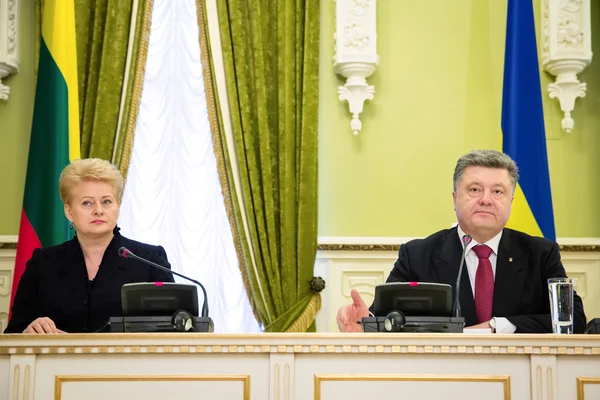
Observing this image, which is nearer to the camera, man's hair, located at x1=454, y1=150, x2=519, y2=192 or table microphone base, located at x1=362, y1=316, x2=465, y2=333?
table microphone base, located at x1=362, y1=316, x2=465, y2=333

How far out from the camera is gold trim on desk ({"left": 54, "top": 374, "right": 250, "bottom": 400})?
245 cm

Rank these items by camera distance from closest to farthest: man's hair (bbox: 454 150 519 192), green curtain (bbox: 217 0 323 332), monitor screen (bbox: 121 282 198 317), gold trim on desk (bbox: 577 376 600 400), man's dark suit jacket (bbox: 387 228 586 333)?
gold trim on desk (bbox: 577 376 600 400), monitor screen (bbox: 121 282 198 317), man's dark suit jacket (bbox: 387 228 586 333), man's hair (bbox: 454 150 519 192), green curtain (bbox: 217 0 323 332)

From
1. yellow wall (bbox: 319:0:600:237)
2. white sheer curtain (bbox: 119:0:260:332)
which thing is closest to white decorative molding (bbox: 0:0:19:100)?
white sheer curtain (bbox: 119:0:260:332)

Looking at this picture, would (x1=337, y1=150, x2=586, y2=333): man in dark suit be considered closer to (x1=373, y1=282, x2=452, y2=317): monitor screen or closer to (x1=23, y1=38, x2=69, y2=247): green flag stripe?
(x1=373, y1=282, x2=452, y2=317): monitor screen

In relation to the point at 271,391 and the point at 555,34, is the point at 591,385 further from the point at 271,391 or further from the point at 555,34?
the point at 555,34

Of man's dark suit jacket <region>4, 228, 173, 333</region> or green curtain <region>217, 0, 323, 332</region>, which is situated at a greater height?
green curtain <region>217, 0, 323, 332</region>

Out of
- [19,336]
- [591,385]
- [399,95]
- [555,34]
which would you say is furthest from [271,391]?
[555,34]

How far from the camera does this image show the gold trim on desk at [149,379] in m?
2.45

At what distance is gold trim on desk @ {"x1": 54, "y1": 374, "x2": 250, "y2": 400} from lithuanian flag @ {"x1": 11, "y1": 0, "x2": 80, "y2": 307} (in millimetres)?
2502

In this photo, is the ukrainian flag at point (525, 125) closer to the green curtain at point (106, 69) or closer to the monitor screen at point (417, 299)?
the monitor screen at point (417, 299)

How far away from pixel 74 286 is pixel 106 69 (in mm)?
2464

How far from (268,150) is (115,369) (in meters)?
3.11

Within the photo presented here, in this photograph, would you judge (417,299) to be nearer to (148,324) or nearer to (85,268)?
(148,324)

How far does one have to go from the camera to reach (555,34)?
5453 millimetres
